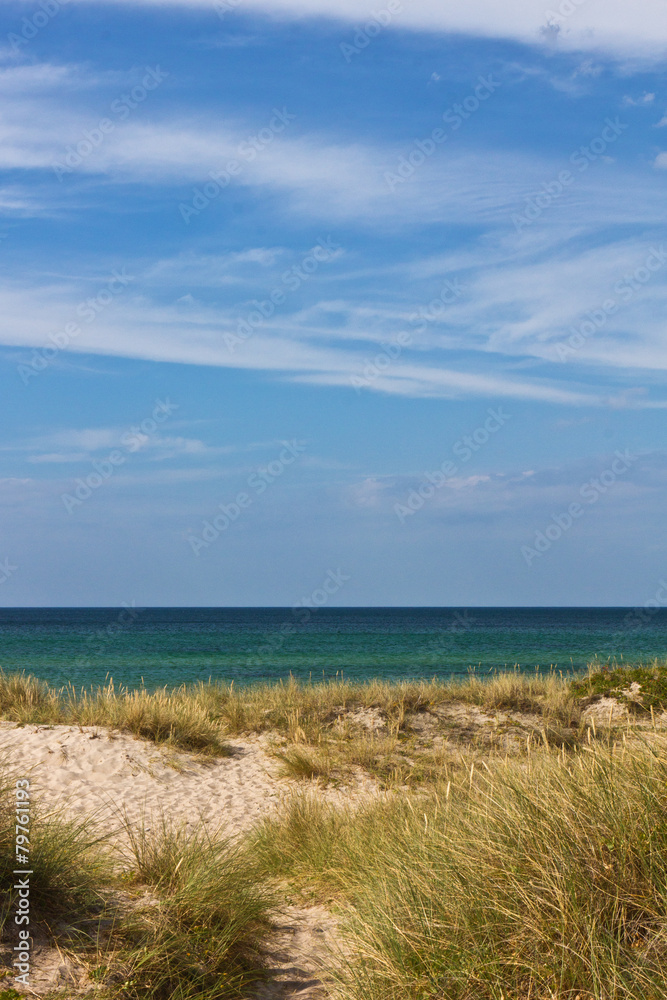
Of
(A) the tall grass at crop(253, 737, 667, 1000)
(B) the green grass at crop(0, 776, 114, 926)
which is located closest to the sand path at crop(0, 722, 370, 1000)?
(B) the green grass at crop(0, 776, 114, 926)

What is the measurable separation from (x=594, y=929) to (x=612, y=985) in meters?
0.31

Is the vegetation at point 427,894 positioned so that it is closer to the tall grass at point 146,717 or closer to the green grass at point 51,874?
the green grass at point 51,874

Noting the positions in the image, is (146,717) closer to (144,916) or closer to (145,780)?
(145,780)

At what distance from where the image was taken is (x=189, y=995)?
166 inches

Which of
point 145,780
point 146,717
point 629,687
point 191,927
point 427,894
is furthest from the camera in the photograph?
point 629,687

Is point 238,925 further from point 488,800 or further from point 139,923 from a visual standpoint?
point 488,800

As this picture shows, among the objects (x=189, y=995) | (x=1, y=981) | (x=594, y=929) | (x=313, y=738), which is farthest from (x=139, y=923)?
(x=313, y=738)

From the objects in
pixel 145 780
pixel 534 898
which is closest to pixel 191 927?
pixel 534 898

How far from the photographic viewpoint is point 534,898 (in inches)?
147

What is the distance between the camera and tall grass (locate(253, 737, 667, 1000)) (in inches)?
135

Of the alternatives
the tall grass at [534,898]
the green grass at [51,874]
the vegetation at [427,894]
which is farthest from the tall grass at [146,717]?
the tall grass at [534,898]

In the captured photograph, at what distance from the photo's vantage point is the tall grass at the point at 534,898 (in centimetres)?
342

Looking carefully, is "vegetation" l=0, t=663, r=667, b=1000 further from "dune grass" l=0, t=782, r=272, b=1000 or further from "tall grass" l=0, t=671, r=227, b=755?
"tall grass" l=0, t=671, r=227, b=755

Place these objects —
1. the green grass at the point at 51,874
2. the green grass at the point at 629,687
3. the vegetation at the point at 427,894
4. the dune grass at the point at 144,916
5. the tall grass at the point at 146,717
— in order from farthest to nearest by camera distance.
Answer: the green grass at the point at 629,687 → the tall grass at the point at 146,717 → the green grass at the point at 51,874 → the dune grass at the point at 144,916 → the vegetation at the point at 427,894
